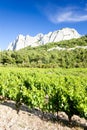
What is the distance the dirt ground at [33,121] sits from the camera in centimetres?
1072

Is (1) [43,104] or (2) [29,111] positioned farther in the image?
(2) [29,111]

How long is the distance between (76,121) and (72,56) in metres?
76.4

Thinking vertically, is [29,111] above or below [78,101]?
below

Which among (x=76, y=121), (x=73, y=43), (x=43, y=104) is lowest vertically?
(x=76, y=121)

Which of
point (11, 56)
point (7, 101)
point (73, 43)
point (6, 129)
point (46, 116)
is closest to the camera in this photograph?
point (6, 129)

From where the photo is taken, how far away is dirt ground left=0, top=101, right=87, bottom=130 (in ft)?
35.2

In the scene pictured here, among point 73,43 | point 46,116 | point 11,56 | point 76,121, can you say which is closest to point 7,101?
point 46,116

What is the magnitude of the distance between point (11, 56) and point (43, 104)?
75.4 meters

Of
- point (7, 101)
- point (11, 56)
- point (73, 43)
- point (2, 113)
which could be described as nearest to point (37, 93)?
point (2, 113)

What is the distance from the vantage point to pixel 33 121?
11539 mm

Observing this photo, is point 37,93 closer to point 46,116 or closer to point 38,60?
point 46,116

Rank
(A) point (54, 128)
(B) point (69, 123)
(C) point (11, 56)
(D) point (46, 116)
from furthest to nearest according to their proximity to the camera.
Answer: (C) point (11, 56) → (D) point (46, 116) → (B) point (69, 123) → (A) point (54, 128)

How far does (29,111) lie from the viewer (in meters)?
13.4

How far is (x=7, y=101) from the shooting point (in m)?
15.7
